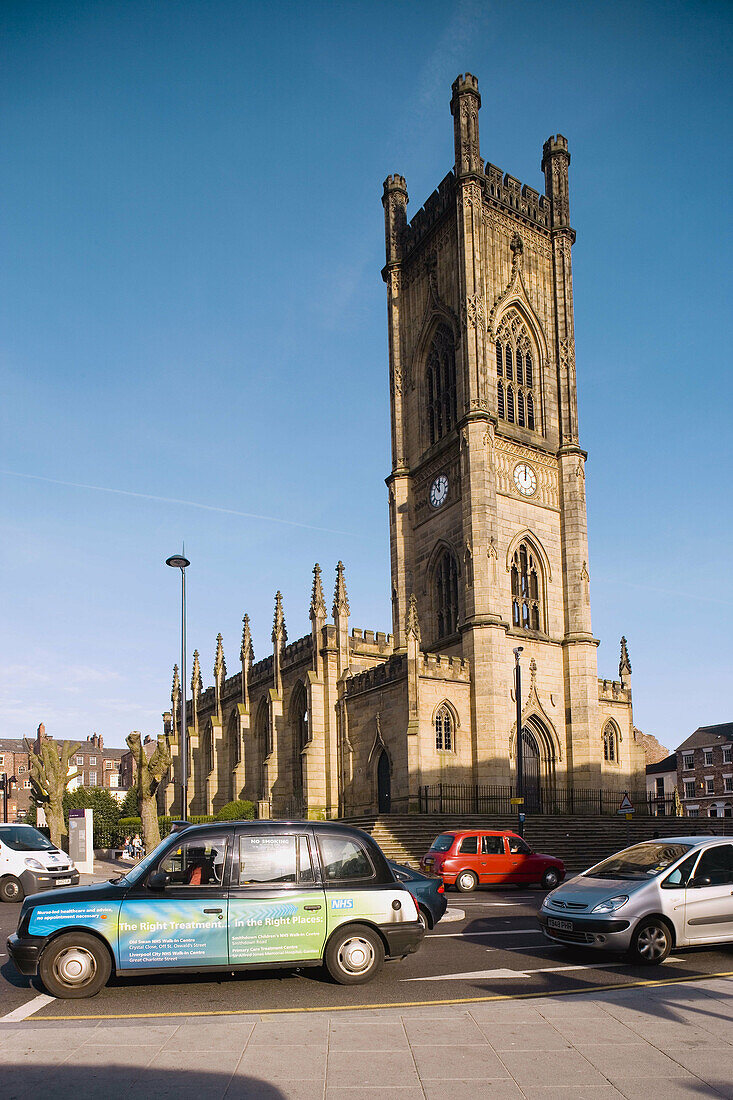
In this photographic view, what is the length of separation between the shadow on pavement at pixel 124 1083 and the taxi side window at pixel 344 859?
3.73 m

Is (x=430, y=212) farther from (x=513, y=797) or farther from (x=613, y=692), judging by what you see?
(x=513, y=797)

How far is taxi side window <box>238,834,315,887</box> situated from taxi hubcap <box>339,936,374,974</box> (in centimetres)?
79

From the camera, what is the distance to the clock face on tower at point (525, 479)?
42.4 meters

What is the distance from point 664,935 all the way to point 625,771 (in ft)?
109

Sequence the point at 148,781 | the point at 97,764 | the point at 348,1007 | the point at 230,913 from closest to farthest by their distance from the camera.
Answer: the point at 348,1007 < the point at 230,913 < the point at 148,781 < the point at 97,764

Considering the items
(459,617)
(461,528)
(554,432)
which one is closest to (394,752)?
(459,617)

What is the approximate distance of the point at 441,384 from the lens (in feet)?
150

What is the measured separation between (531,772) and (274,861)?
31302 millimetres

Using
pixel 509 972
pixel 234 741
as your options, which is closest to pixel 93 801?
pixel 234 741

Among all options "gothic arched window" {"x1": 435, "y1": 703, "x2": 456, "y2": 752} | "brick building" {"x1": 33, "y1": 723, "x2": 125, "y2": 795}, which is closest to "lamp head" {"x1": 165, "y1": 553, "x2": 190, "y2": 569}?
"gothic arched window" {"x1": 435, "y1": 703, "x2": 456, "y2": 752}

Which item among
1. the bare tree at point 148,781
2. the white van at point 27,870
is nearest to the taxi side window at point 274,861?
the white van at point 27,870

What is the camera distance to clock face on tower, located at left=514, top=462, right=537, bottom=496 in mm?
42406

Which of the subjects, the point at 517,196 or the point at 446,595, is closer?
the point at 446,595

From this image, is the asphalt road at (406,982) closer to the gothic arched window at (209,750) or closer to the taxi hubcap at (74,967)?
the taxi hubcap at (74,967)
